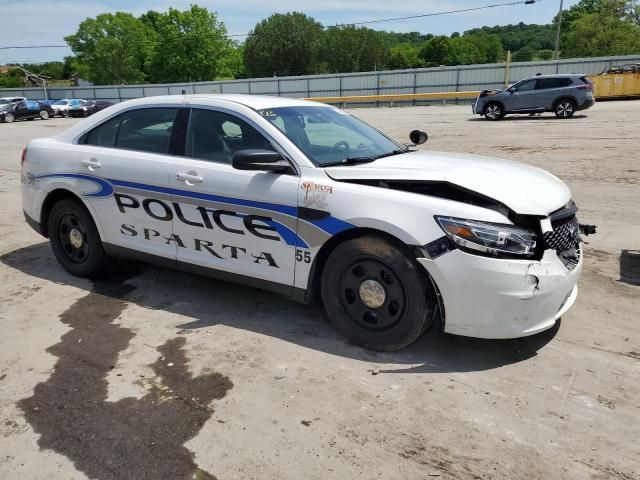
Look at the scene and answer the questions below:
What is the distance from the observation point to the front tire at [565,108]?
65.0ft

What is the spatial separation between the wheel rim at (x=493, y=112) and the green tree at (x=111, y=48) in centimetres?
7573

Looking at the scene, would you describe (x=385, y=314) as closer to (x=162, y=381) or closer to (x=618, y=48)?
(x=162, y=381)

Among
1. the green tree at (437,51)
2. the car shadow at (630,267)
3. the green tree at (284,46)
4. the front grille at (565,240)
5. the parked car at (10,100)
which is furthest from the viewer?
the green tree at (437,51)

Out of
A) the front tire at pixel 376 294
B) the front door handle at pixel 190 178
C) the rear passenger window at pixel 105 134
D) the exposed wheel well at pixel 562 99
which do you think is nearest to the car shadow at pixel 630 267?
the front tire at pixel 376 294

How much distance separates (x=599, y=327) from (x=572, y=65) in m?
36.1

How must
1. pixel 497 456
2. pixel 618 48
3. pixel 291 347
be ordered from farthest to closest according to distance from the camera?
pixel 618 48, pixel 291 347, pixel 497 456

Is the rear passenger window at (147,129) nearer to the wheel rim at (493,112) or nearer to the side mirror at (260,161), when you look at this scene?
the side mirror at (260,161)

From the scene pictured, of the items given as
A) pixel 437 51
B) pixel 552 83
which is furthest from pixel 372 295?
pixel 437 51

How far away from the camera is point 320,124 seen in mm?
4508

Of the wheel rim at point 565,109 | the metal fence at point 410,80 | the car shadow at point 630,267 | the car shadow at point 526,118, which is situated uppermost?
the metal fence at point 410,80

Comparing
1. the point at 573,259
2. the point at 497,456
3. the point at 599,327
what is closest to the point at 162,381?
the point at 497,456

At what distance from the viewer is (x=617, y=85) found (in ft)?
91.0

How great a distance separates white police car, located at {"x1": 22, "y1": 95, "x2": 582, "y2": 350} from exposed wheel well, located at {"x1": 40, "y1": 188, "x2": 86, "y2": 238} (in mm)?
21

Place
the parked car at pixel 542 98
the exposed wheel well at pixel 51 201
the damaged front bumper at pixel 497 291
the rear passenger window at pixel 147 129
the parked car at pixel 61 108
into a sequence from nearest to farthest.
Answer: the damaged front bumper at pixel 497 291 → the rear passenger window at pixel 147 129 → the exposed wheel well at pixel 51 201 → the parked car at pixel 542 98 → the parked car at pixel 61 108
